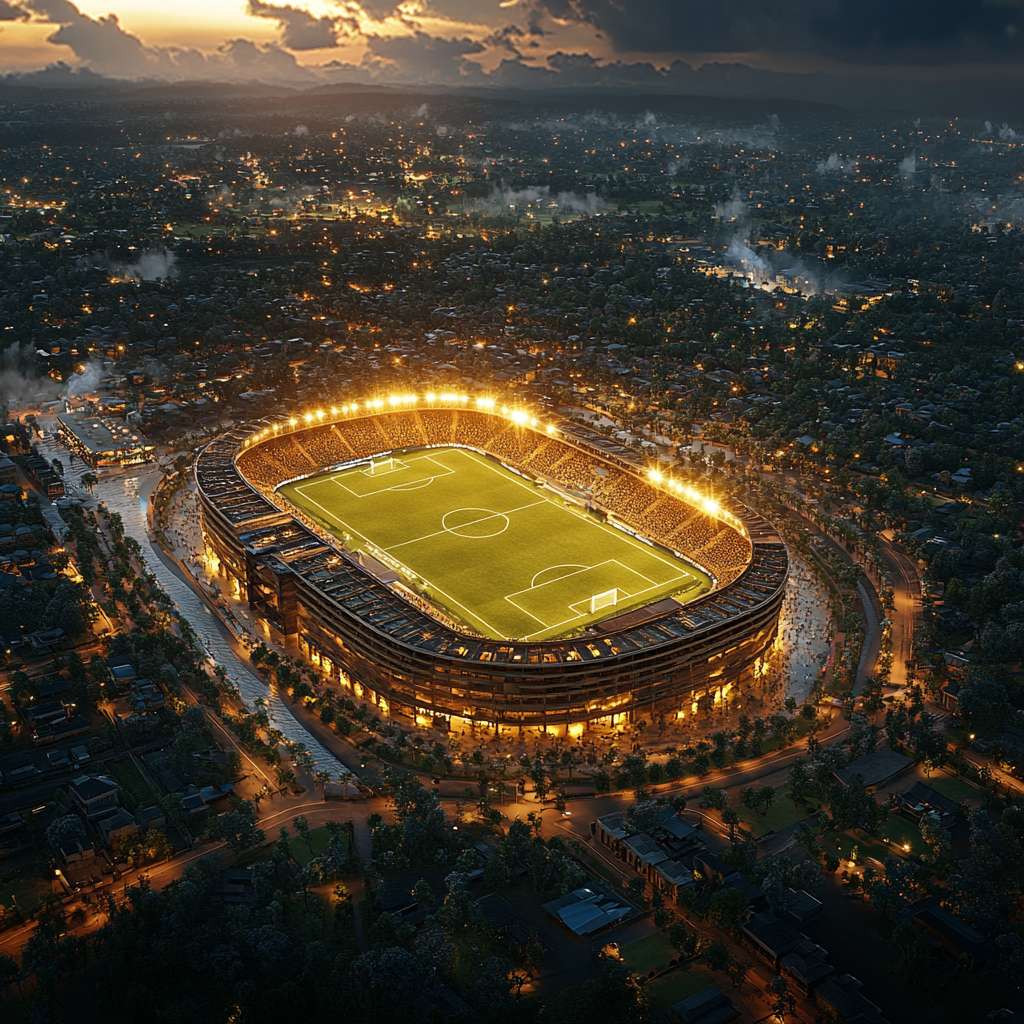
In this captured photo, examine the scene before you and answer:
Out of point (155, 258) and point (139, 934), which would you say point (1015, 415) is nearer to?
point (139, 934)

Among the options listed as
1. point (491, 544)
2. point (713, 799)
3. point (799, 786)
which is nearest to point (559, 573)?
point (491, 544)

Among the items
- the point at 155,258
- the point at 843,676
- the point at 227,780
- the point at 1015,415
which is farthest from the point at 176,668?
the point at 155,258

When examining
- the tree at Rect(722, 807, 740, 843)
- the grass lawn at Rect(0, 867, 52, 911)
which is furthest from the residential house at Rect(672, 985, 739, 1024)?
the grass lawn at Rect(0, 867, 52, 911)

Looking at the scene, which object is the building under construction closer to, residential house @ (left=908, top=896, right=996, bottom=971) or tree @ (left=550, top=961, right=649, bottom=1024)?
tree @ (left=550, top=961, right=649, bottom=1024)

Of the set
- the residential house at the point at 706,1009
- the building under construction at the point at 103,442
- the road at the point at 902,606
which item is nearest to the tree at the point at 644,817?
the residential house at the point at 706,1009

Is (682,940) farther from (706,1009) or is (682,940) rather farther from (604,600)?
(604,600)

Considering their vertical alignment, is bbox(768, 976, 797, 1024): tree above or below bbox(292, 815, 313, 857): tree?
below
